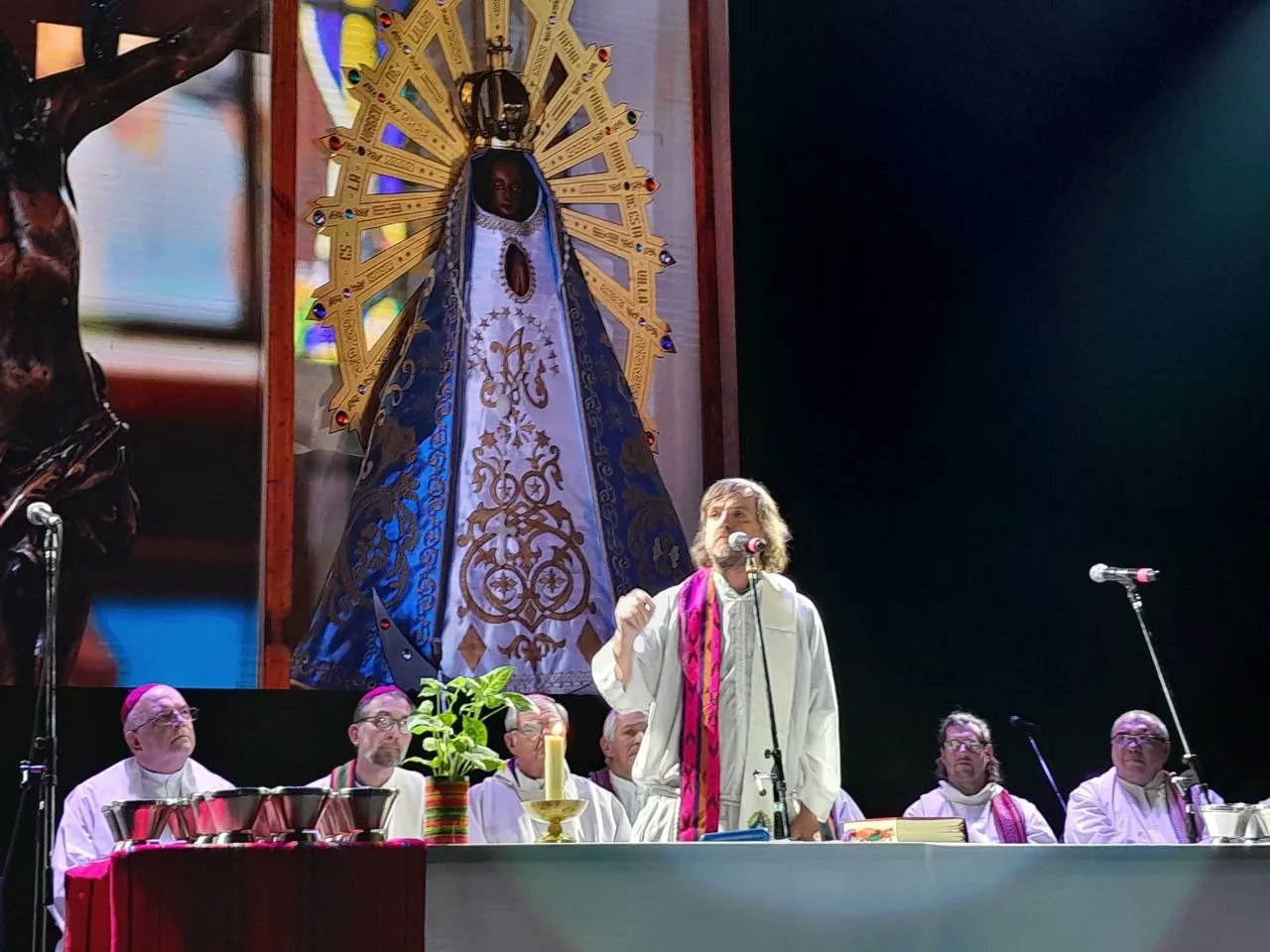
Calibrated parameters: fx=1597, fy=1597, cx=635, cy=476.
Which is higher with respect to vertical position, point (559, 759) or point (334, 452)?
point (334, 452)

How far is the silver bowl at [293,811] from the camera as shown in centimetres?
235

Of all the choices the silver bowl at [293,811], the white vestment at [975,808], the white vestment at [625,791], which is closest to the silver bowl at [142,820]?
the silver bowl at [293,811]

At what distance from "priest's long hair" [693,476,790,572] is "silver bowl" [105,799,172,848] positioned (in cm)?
184

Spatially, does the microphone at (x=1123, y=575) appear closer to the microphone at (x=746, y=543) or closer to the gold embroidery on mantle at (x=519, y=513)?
the microphone at (x=746, y=543)

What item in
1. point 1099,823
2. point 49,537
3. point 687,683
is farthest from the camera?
point 1099,823

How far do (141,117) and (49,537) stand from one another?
163cm

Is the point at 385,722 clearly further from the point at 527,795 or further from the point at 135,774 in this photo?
the point at 135,774

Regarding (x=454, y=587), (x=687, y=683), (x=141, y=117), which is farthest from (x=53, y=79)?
(x=687, y=683)

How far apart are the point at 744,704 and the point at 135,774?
2.24 metres

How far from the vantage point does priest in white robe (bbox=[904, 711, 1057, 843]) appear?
6008 millimetres

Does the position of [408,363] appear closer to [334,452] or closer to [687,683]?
[334,452]

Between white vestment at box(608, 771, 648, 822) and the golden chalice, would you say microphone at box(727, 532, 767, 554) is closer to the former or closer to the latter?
the golden chalice

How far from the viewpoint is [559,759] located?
3033mm

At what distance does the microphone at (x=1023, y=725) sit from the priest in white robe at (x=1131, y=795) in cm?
32
